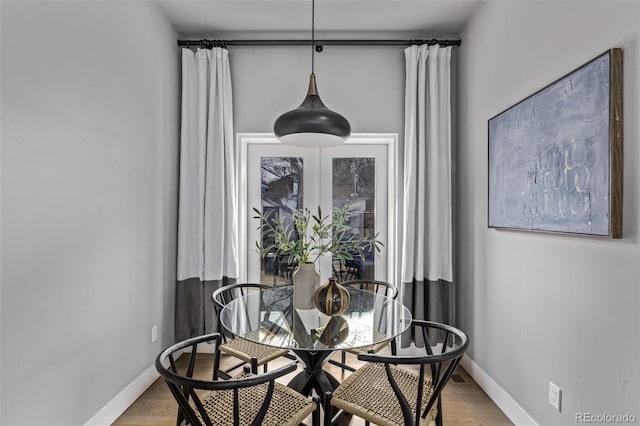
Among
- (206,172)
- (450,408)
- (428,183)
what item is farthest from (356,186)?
(450,408)

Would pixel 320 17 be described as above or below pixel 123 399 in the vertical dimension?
above

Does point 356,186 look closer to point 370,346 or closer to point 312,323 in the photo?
point 312,323

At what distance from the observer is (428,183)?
295 cm

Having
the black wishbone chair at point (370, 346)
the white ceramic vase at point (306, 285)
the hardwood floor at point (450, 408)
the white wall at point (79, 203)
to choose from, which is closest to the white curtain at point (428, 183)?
the black wishbone chair at point (370, 346)

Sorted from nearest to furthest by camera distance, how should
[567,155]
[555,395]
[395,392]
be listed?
[395,392] → [567,155] → [555,395]

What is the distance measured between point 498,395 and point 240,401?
Result: 180cm

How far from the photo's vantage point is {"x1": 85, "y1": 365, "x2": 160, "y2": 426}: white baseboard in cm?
202

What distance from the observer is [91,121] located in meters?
1.93

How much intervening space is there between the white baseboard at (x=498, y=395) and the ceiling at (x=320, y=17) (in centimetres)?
276

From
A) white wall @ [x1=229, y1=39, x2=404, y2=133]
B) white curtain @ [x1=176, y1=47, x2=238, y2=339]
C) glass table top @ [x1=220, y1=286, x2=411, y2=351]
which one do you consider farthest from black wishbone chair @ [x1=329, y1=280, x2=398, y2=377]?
white wall @ [x1=229, y1=39, x2=404, y2=133]

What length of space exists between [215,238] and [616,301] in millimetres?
2610

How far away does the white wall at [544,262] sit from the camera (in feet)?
4.44

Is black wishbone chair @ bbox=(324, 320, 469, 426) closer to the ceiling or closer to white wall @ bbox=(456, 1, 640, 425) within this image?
white wall @ bbox=(456, 1, 640, 425)

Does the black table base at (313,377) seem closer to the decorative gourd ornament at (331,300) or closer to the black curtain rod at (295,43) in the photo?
the decorative gourd ornament at (331,300)
